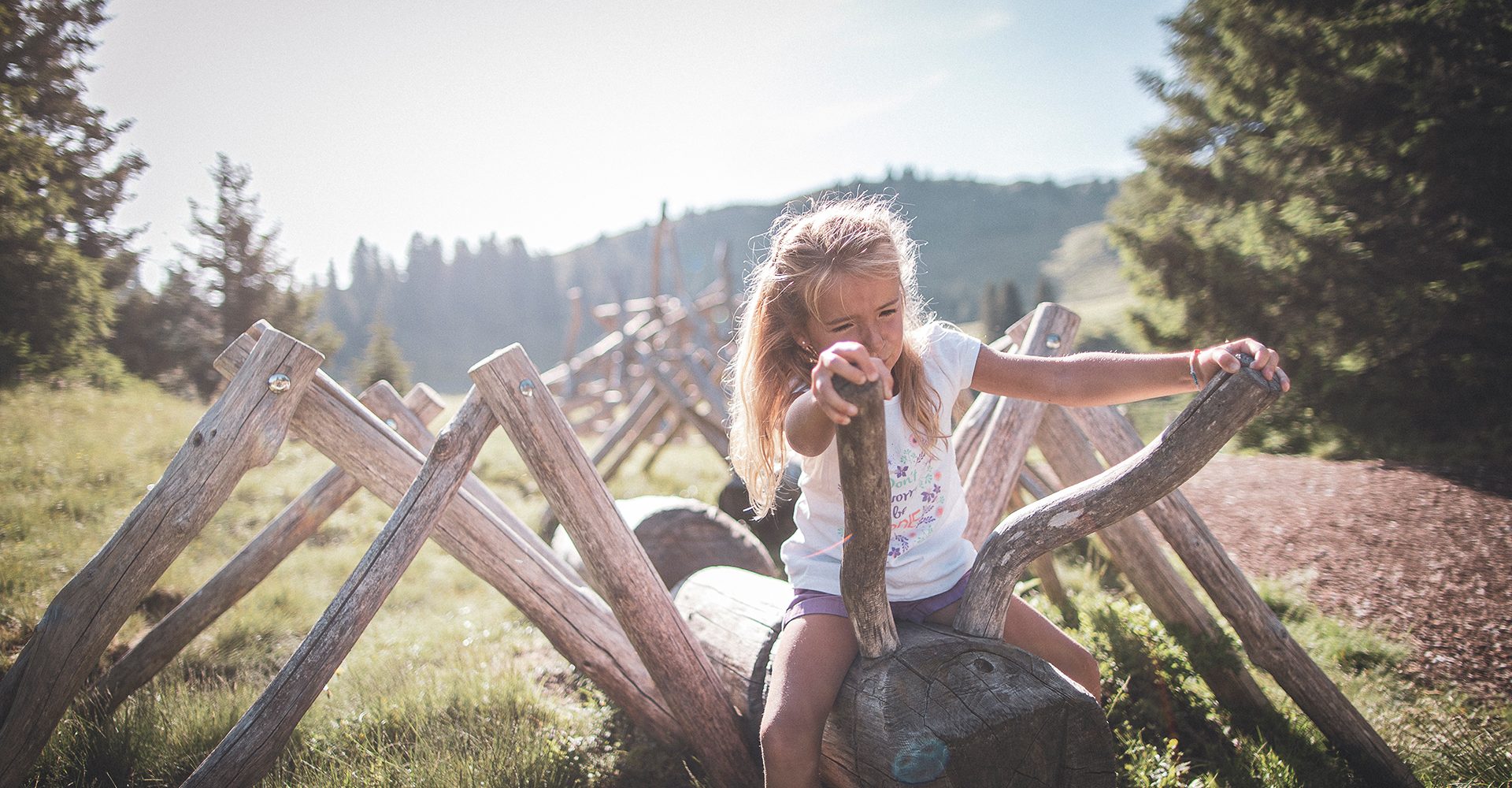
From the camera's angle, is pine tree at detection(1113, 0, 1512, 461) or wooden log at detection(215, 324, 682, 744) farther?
pine tree at detection(1113, 0, 1512, 461)

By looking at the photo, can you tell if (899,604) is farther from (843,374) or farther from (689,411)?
(689,411)

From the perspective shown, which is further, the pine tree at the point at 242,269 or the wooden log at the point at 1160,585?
the pine tree at the point at 242,269

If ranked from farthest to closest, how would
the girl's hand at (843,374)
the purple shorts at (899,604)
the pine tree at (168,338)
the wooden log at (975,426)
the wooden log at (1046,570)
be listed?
the pine tree at (168,338), the wooden log at (1046,570), the wooden log at (975,426), the purple shorts at (899,604), the girl's hand at (843,374)

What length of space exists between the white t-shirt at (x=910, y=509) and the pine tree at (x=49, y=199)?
1162 centimetres

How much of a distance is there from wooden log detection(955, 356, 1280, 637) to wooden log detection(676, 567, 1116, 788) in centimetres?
12

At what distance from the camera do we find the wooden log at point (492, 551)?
2463 mm

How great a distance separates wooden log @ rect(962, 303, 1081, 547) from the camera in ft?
9.36

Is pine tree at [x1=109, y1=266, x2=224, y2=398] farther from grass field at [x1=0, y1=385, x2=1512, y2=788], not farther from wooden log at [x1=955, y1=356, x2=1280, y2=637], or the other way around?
wooden log at [x1=955, y1=356, x2=1280, y2=637]

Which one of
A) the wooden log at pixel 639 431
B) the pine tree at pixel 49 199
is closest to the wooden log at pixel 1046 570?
the wooden log at pixel 639 431

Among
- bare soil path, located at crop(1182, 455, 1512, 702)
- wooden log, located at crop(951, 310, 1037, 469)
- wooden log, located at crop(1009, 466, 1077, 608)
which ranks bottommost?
bare soil path, located at crop(1182, 455, 1512, 702)

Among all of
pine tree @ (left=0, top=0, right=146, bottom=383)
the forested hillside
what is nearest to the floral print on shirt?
pine tree @ (left=0, top=0, right=146, bottom=383)

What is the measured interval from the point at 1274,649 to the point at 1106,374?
172 centimetres

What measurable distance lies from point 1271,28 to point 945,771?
11756mm

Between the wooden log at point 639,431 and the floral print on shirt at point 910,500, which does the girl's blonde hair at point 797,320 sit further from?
the wooden log at point 639,431
